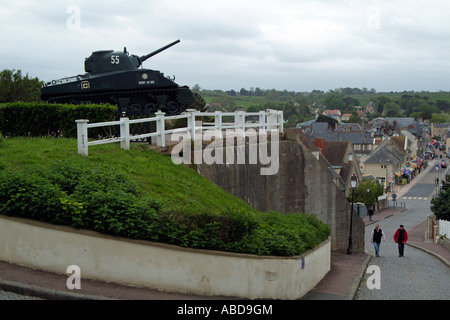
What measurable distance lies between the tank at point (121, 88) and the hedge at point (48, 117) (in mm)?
5780

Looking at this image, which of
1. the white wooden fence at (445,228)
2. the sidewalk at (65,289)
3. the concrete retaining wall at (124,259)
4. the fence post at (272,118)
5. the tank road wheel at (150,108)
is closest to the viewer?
the sidewalk at (65,289)

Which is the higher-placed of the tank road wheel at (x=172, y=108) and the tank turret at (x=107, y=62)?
the tank turret at (x=107, y=62)

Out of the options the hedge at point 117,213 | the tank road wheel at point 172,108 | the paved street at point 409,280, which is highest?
the tank road wheel at point 172,108

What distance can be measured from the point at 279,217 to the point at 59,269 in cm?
497

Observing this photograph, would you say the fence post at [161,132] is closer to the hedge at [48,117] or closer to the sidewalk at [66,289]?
the hedge at [48,117]

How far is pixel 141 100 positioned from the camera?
74.7 feet

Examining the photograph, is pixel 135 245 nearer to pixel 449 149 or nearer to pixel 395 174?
pixel 395 174

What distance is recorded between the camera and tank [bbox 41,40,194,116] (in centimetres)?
2141

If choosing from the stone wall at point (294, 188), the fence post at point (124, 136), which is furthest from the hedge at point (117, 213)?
the stone wall at point (294, 188)

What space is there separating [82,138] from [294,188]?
8213 millimetres

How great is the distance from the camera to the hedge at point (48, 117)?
14.3 meters

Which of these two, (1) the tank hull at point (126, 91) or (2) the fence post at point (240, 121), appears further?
(1) the tank hull at point (126, 91)

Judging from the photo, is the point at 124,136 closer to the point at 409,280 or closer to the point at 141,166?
the point at 141,166

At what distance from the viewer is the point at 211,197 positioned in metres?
12.6
